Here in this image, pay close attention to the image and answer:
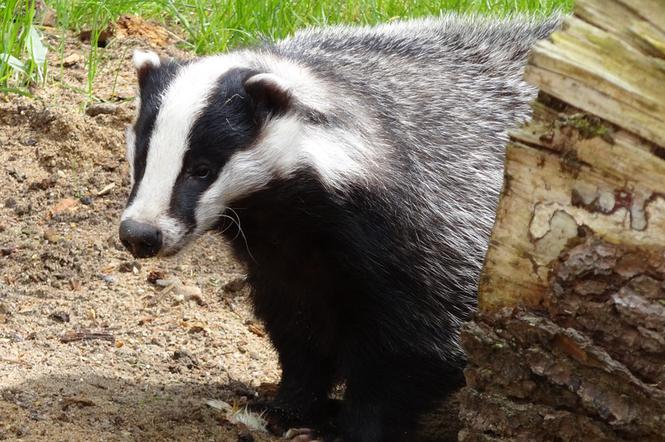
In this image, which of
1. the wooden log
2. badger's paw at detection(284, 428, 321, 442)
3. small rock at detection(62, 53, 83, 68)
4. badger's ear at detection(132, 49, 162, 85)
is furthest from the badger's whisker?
small rock at detection(62, 53, 83, 68)

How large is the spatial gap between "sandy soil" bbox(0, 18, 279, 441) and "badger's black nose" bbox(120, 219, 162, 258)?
0.39m

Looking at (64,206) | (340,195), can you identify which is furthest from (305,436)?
(64,206)

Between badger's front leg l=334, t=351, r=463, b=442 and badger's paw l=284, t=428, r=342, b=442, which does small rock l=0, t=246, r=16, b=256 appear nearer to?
badger's paw l=284, t=428, r=342, b=442

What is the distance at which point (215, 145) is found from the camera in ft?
11.7

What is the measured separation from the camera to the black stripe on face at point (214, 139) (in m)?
3.51

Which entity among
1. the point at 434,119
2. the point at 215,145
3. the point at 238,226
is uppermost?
the point at 434,119

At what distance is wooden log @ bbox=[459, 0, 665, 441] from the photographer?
2.77m

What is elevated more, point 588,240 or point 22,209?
point 588,240

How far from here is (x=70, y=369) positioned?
4.23m

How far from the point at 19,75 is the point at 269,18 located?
1.50m

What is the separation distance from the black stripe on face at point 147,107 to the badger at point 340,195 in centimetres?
1

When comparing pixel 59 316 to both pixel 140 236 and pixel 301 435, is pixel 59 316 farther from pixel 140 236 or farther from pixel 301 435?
pixel 140 236

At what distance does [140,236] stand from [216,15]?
3.17 m

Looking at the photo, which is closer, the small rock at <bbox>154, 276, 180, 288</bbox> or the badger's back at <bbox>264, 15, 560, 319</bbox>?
the badger's back at <bbox>264, 15, 560, 319</bbox>
